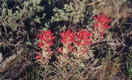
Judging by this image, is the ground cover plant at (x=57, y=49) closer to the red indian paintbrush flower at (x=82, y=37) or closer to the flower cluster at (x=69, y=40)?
the flower cluster at (x=69, y=40)

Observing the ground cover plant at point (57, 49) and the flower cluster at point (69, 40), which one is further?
the ground cover plant at point (57, 49)

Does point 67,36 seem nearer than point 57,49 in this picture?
Yes

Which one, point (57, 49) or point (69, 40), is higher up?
point (69, 40)

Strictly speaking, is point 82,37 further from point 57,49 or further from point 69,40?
point 57,49

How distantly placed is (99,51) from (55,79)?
1.41 m

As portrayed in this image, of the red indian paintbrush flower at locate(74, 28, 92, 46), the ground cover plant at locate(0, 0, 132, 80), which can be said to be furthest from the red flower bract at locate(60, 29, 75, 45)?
the ground cover plant at locate(0, 0, 132, 80)

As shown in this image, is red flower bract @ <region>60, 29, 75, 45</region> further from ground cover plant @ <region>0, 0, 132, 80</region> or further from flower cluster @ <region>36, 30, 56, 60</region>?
ground cover plant @ <region>0, 0, 132, 80</region>

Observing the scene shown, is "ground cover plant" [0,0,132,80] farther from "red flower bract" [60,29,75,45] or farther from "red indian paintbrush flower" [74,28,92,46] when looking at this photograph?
"red flower bract" [60,29,75,45]

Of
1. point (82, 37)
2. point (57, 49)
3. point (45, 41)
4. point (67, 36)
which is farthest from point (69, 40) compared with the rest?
point (57, 49)

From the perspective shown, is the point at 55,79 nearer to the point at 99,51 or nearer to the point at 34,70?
the point at 34,70

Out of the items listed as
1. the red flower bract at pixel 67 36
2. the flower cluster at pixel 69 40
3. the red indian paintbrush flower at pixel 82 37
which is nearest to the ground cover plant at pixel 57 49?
the flower cluster at pixel 69 40

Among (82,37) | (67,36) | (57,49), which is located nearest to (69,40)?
(67,36)

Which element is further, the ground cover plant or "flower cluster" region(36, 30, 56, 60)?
the ground cover plant

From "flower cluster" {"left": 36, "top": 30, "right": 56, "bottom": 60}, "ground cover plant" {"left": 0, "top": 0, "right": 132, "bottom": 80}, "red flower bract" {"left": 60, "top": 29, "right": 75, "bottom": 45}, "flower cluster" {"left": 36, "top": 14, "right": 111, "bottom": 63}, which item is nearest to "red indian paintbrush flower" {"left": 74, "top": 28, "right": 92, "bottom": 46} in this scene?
"flower cluster" {"left": 36, "top": 14, "right": 111, "bottom": 63}
